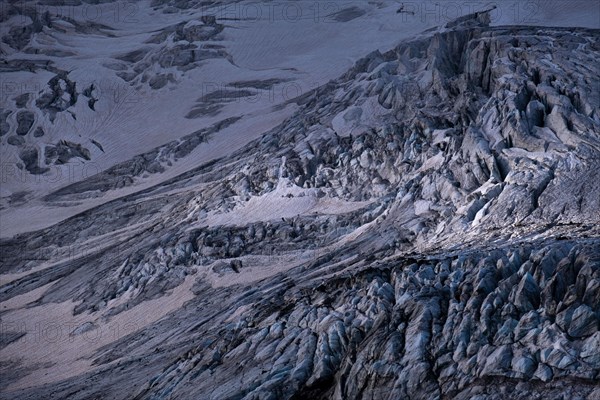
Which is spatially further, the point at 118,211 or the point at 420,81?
the point at 118,211

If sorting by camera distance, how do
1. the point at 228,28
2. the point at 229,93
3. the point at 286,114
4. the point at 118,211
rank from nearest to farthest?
1. the point at 118,211
2. the point at 286,114
3. the point at 229,93
4. the point at 228,28

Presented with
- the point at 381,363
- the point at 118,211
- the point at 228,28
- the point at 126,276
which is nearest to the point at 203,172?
the point at 118,211

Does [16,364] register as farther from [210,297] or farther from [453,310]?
[453,310]

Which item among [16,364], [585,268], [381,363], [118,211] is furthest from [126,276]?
[585,268]

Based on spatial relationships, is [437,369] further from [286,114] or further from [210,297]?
[286,114]

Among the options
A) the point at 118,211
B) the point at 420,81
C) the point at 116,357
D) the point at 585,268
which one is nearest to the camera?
the point at 585,268

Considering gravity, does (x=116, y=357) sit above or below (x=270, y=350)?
below

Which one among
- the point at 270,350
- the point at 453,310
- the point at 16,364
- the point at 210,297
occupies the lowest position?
the point at 16,364
